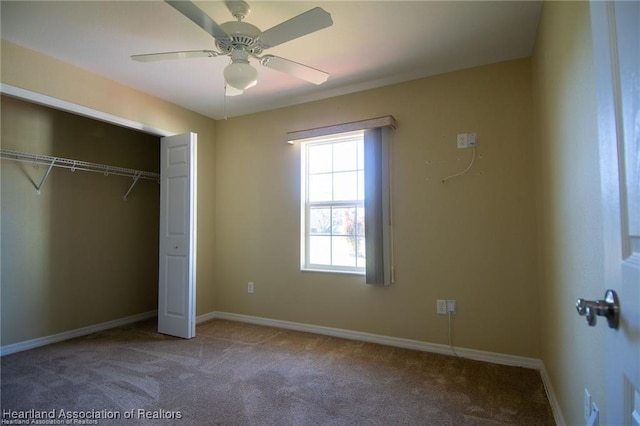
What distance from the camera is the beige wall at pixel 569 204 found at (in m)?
1.24

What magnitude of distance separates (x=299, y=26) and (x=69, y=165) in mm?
3033

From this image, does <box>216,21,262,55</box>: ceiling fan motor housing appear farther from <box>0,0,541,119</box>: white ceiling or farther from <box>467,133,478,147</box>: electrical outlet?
<box>467,133,478,147</box>: electrical outlet

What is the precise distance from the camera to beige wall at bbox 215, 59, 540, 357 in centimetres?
266

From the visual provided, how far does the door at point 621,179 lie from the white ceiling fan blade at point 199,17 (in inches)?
61.8

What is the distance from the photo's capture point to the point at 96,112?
9.87ft

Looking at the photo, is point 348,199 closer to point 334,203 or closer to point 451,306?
point 334,203

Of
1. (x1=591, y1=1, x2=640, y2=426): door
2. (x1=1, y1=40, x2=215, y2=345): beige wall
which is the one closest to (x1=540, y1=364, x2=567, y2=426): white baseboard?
(x1=591, y1=1, x2=640, y2=426): door

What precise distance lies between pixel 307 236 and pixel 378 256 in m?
0.94

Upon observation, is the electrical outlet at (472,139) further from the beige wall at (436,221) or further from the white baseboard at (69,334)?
the white baseboard at (69,334)

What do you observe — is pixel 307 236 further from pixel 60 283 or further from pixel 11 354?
pixel 11 354

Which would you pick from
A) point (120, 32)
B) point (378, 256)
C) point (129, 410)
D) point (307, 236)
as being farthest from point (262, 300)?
point (120, 32)

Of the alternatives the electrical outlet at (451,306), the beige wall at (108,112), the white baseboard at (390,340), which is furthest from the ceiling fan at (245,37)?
the white baseboard at (390,340)

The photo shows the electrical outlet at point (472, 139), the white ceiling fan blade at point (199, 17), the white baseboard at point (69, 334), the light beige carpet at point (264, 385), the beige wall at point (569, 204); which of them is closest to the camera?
the beige wall at point (569, 204)

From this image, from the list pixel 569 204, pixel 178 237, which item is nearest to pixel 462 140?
pixel 569 204
